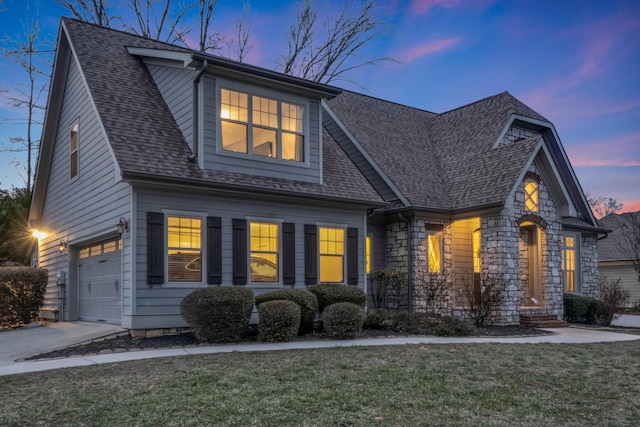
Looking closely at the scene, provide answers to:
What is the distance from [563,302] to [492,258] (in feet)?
12.4

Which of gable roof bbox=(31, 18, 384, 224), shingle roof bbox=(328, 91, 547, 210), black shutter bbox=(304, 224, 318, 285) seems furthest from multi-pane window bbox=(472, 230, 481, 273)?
black shutter bbox=(304, 224, 318, 285)

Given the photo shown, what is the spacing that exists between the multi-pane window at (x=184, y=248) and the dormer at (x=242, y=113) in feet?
4.19

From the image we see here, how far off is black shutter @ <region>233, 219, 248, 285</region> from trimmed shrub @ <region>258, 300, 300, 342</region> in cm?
176

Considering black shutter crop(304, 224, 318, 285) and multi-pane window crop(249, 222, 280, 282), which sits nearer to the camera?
multi-pane window crop(249, 222, 280, 282)

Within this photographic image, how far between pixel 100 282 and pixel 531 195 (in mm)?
11699

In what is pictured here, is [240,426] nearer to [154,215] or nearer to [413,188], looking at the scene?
[154,215]

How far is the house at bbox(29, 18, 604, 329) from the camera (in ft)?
37.3

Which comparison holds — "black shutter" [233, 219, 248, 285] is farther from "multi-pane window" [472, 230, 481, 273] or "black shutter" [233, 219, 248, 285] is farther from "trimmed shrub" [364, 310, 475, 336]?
"multi-pane window" [472, 230, 481, 273]

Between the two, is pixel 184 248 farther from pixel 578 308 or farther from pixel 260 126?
pixel 578 308

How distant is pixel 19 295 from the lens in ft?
46.1

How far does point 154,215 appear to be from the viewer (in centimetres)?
1095

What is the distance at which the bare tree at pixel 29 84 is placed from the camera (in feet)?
79.7

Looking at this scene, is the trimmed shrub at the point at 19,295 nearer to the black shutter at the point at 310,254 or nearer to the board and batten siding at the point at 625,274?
the black shutter at the point at 310,254

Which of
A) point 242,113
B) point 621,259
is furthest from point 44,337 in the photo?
point 621,259
